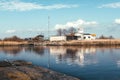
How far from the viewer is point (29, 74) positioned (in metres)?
25.6

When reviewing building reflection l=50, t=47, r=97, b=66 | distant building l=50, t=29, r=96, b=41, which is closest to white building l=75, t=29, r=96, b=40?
distant building l=50, t=29, r=96, b=41

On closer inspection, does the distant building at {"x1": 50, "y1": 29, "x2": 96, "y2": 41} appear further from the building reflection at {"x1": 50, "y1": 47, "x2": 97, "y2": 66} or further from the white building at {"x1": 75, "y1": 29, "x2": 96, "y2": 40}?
the building reflection at {"x1": 50, "y1": 47, "x2": 97, "y2": 66}

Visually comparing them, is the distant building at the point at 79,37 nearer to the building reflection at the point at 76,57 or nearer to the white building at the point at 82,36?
the white building at the point at 82,36

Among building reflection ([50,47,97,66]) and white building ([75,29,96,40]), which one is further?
white building ([75,29,96,40])

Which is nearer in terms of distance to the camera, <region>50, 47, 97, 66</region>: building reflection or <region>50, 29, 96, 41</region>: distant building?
<region>50, 47, 97, 66</region>: building reflection

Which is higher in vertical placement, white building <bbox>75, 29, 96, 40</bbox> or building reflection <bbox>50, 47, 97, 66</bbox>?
white building <bbox>75, 29, 96, 40</bbox>

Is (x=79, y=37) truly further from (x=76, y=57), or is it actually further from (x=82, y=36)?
(x=76, y=57)

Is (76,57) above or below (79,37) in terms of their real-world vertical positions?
below

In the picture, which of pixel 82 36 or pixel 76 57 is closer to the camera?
pixel 76 57

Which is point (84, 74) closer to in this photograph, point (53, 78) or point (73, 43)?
point (53, 78)

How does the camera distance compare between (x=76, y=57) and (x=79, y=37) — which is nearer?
(x=76, y=57)

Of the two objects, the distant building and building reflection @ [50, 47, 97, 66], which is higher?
the distant building

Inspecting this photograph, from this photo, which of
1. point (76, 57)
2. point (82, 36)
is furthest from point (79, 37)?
point (76, 57)

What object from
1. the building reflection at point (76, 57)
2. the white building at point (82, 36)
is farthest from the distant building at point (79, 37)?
the building reflection at point (76, 57)
